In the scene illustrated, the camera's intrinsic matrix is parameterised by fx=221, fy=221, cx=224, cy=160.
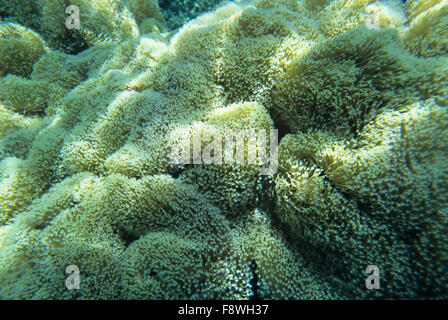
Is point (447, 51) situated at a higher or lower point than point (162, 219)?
higher

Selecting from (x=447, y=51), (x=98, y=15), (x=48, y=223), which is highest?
(x=98, y=15)

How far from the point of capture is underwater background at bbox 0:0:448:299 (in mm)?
1308

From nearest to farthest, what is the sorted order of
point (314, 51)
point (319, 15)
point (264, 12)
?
point (314, 51) → point (264, 12) → point (319, 15)

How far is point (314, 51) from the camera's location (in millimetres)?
1683

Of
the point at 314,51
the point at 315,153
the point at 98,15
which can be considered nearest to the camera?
the point at 315,153

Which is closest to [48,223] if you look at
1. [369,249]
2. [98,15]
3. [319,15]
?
[369,249]

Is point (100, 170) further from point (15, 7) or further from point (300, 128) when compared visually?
point (15, 7)

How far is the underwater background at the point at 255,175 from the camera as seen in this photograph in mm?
1308

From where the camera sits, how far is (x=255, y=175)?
1.60 metres

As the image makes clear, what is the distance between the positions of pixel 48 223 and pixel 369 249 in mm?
2257

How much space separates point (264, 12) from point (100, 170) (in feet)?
6.97

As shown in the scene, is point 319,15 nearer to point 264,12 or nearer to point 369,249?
point 264,12

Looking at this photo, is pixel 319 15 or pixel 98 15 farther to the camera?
pixel 98 15
